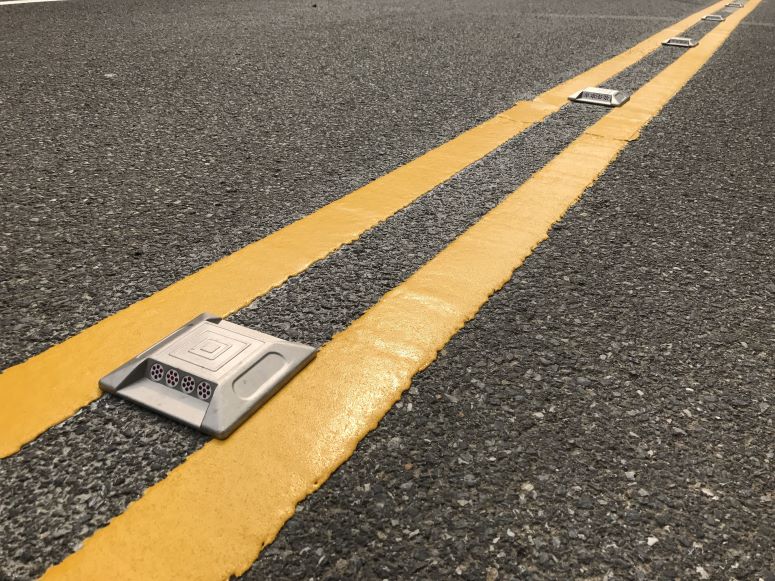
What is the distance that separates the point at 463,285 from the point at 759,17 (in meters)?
7.78

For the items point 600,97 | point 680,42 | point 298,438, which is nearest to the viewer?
point 298,438

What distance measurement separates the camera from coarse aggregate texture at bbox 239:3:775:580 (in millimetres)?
875

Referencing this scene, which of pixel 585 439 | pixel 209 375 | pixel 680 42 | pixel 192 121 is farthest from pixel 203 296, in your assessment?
pixel 680 42

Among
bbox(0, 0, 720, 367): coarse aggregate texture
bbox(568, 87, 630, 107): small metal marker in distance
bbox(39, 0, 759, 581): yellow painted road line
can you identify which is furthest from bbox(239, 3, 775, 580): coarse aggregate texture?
bbox(568, 87, 630, 107): small metal marker in distance

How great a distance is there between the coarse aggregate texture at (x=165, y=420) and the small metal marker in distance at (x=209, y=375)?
0.03 m

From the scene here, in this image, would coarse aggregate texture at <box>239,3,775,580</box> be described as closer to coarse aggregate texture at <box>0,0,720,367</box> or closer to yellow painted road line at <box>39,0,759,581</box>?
yellow painted road line at <box>39,0,759,581</box>

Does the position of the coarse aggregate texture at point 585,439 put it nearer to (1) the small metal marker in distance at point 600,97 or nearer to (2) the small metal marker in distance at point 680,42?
(1) the small metal marker in distance at point 600,97

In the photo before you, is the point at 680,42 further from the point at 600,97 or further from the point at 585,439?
the point at 585,439

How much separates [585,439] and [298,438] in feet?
1.60

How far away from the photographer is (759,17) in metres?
7.27

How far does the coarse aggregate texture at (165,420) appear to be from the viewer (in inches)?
34.9

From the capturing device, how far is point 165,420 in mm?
1065

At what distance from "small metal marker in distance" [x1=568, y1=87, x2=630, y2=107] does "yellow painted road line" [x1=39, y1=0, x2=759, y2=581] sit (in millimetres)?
1607

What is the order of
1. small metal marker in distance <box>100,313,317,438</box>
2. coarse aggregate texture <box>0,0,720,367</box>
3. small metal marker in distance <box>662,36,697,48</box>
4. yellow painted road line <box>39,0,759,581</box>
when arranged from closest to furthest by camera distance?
yellow painted road line <box>39,0,759,581</box> → small metal marker in distance <box>100,313,317,438</box> → coarse aggregate texture <box>0,0,720,367</box> → small metal marker in distance <box>662,36,697,48</box>
